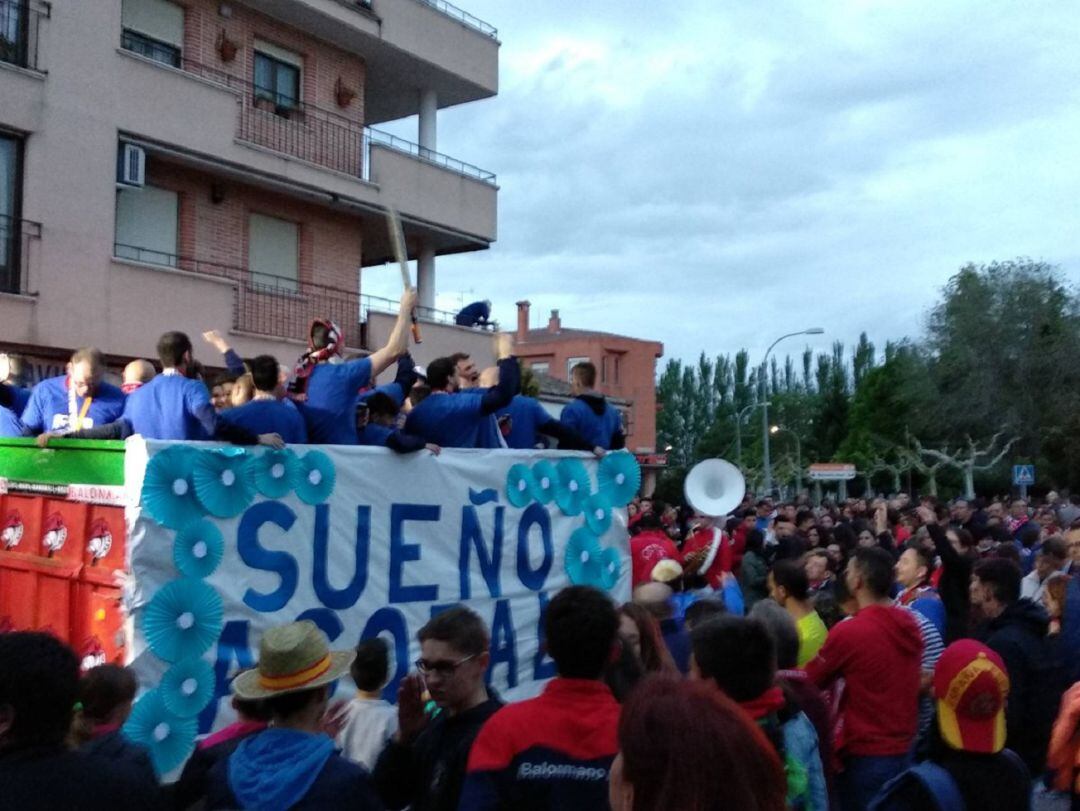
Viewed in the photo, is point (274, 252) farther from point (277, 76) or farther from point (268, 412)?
point (268, 412)

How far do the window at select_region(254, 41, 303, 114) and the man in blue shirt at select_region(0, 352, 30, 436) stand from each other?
428 inches

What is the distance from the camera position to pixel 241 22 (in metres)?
16.4

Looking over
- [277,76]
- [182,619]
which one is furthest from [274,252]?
[182,619]

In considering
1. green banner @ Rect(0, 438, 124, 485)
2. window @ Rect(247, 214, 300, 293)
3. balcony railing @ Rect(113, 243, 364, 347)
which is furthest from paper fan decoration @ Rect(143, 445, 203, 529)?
window @ Rect(247, 214, 300, 293)

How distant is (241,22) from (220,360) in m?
5.39

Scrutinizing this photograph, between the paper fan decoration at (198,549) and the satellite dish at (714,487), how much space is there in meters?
5.79

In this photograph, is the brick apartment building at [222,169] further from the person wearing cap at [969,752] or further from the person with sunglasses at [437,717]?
the person wearing cap at [969,752]

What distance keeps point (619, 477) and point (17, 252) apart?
9306mm

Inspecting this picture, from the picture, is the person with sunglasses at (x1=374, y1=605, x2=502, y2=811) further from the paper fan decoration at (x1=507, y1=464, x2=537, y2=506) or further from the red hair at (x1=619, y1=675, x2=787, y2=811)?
the paper fan decoration at (x1=507, y1=464, x2=537, y2=506)

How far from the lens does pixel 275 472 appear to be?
17.5ft

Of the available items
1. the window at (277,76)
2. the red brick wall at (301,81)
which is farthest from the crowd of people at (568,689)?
the window at (277,76)

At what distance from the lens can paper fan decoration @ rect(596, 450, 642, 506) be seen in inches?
288

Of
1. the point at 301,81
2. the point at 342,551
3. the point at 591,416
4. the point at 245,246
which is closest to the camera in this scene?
the point at 342,551

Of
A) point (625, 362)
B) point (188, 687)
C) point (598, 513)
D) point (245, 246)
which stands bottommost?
point (188, 687)
